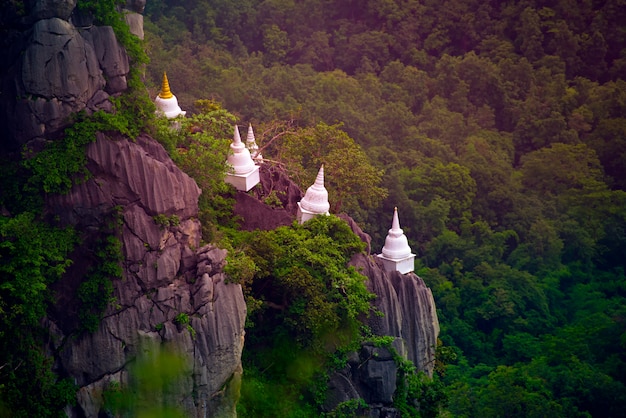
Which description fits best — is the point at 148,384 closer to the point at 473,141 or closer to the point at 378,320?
the point at 378,320

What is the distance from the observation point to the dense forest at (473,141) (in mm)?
32562

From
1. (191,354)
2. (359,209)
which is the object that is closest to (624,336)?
(359,209)

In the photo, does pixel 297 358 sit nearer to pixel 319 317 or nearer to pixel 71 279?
pixel 319 317

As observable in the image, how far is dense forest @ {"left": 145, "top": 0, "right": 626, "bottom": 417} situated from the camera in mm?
32562

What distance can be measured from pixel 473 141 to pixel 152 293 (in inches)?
1040

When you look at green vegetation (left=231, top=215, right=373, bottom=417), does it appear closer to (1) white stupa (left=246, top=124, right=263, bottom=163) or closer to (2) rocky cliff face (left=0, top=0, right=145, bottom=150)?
(1) white stupa (left=246, top=124, right=263, bottom=163)

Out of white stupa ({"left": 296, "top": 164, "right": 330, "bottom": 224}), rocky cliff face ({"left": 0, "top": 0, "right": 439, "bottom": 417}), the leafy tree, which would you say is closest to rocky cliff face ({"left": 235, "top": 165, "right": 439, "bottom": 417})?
white stupa ({"left": 296, "top": 164, "right": 330, "bottom": 224})

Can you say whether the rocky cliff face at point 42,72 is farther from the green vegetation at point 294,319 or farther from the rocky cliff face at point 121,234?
the green vegetation at point 294,319

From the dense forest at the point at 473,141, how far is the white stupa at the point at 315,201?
1948 mm

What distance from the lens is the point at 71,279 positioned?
2052 centimetres

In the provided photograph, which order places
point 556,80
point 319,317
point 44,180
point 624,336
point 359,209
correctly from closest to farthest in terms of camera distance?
point 44,180
point 319,317
point 624,336
point 359,209
point 556,80

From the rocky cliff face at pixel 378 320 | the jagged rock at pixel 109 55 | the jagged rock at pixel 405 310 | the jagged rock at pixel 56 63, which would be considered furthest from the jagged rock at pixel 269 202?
the jagged rock at pixel 56 63

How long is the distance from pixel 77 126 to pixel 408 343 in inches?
328

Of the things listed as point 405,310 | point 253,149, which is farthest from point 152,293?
A: point 253,149
